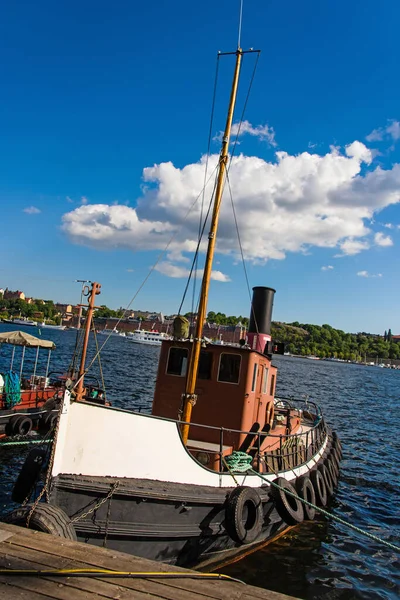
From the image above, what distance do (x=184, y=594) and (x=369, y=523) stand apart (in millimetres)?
10020

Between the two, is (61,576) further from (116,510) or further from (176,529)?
(176,529)

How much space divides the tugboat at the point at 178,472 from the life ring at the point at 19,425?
8.06m

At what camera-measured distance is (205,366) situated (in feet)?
33.2

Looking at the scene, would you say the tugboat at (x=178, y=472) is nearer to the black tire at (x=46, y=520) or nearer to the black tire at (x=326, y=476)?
the black tire at (x=46, y=520)

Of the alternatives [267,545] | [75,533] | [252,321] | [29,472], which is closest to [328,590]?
[267,545]

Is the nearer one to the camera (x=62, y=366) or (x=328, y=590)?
(x=328, y=590)

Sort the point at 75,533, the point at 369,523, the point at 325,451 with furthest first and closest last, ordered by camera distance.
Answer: the point at 325,451, the point at 369,523, the point at 75,533

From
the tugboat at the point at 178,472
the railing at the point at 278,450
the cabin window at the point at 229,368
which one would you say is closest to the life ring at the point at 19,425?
the tugboat at the point at 178,472

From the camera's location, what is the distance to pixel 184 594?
3895mm

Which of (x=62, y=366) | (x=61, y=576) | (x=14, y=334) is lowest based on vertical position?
(x=62, y=366)

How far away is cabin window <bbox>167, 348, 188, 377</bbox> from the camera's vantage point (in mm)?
10250

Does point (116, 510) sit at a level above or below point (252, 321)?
below

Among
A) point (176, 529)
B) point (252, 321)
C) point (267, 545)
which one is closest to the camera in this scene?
point (176, 529)

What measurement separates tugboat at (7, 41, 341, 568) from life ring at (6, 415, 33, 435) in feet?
26.5
